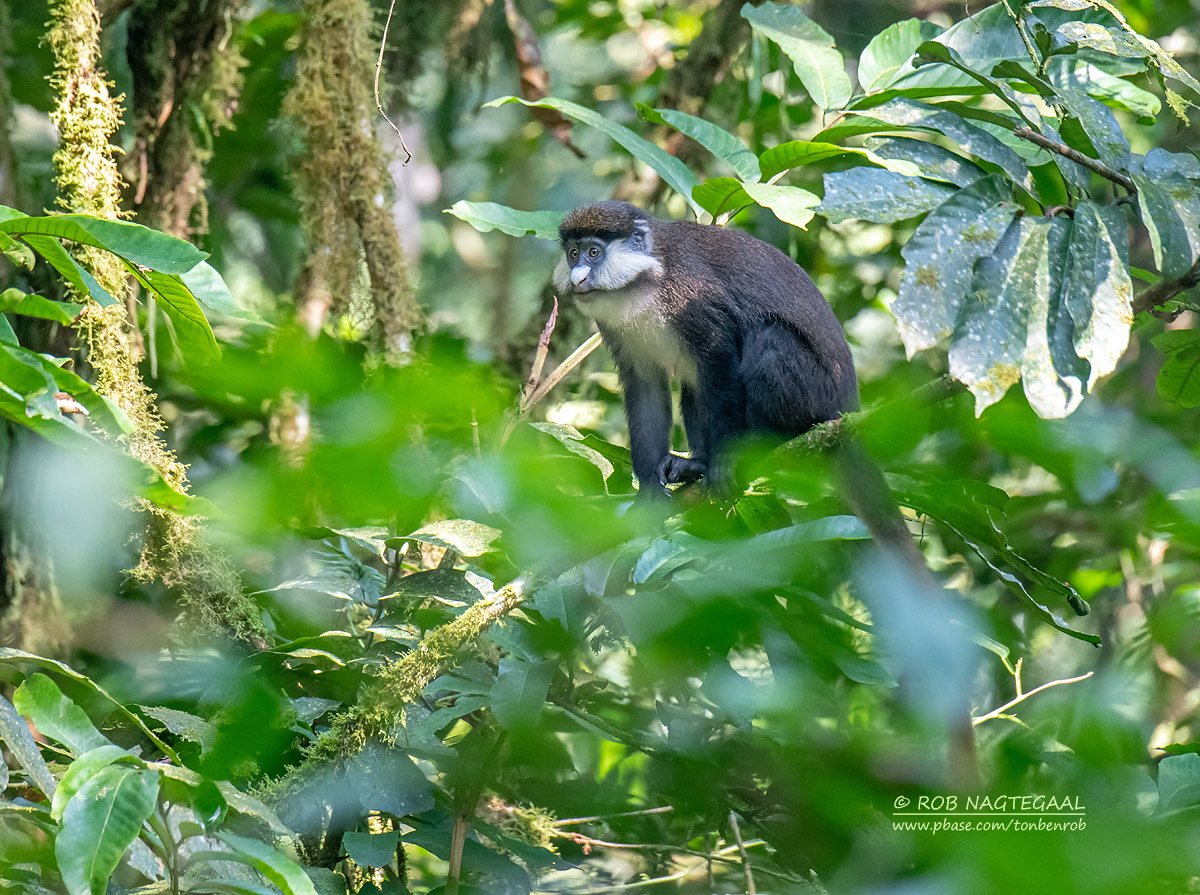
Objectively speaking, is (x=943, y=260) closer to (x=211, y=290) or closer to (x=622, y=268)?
(x=211, y=290)

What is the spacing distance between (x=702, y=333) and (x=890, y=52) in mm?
1272

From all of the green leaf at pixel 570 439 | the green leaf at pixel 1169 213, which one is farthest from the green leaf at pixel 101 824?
the green leaf at pixel 1169 213

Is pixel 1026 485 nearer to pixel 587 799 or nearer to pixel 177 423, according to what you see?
pixel 587 799

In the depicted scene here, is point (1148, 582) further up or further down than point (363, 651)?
further down

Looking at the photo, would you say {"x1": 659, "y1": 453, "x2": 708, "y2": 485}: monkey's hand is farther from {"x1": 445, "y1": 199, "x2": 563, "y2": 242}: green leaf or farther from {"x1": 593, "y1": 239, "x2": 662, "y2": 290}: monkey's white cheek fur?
{"x1": 445, "y1": 199, "x2": 563, "y2": 242}: green leaf

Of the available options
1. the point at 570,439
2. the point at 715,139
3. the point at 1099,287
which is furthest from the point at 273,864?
the point at 715,139

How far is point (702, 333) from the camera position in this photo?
4145 millimetres

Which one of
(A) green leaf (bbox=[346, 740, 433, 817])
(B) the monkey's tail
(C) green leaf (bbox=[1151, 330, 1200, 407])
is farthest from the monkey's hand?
(A) green leaf (bbox=[346, 740, 433, 817])

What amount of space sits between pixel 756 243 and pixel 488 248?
7610 millimetres

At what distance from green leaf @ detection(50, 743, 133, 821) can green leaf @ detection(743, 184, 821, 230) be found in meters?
1.89

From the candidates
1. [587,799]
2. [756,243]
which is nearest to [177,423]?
[756,243]

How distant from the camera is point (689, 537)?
2156mm

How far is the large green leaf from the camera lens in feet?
7.25

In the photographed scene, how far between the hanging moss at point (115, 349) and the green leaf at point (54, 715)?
2.79 ft
